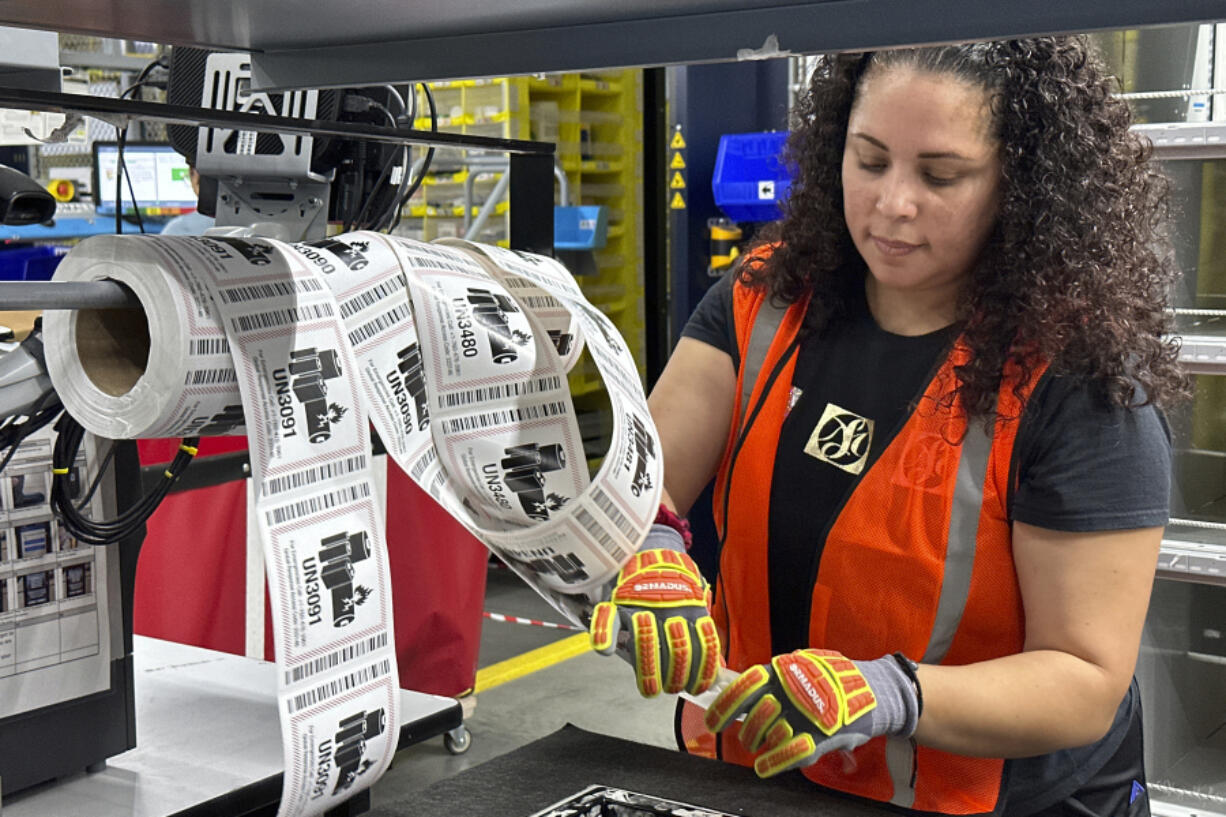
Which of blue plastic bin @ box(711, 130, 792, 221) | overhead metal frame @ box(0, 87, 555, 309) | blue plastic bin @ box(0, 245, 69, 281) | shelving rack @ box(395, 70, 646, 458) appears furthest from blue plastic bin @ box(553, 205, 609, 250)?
overhead metal frame @ box(0, 87, 555, 309)

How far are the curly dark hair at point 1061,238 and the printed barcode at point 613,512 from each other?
1.78ft

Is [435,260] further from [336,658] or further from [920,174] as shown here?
[920,174]

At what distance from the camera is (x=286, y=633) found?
35.7 inches

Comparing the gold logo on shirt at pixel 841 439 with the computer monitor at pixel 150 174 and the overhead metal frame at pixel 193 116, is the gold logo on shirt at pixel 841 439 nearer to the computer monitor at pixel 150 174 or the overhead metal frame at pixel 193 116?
the overhead metal frame at pixel 193 116

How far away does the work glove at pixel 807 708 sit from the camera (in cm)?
128

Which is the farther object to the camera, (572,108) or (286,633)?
(572,108)

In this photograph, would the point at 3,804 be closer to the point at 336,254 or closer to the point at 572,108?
the point at 336,254

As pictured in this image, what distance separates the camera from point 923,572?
152cm

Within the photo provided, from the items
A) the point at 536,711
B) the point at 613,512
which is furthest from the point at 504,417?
the point at 536,711

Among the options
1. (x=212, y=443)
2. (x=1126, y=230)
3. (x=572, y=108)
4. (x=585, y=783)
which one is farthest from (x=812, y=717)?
(x=572, y=108)

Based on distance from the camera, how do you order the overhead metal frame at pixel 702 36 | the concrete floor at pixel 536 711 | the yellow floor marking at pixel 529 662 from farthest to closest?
the yellow floor marking at pixel 529 662 < the concrete floor at pixel 536 711 < the overhead metal frame at pixel 702 36

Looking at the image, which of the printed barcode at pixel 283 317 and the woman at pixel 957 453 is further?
the woman at pixel 957 453

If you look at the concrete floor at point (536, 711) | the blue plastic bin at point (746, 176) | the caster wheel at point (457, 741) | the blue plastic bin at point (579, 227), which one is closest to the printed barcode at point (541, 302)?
the concrete floor at point (536, 711)

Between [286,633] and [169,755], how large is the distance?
561 millimetres
